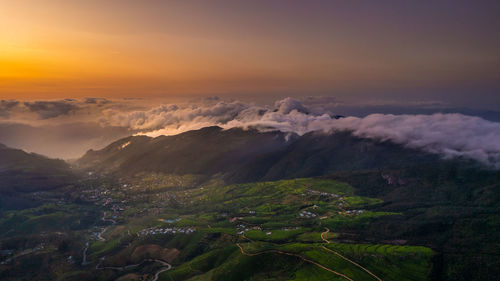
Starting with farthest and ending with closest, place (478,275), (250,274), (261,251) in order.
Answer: (261,251) < (250,274) < (478,275)

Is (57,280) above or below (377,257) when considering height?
below

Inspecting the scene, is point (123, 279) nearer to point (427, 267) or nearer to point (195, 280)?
point (195, 280)

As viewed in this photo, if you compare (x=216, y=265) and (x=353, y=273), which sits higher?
(x=353, y=273)

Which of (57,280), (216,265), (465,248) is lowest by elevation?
(57,280)

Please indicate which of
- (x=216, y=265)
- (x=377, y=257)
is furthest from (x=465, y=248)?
(x=216, y=265)

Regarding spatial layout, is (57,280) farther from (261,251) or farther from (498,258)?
(498,258)

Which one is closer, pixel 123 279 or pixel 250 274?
pixel 250 274

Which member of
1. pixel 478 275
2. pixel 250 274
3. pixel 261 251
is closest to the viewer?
pixel 478 275

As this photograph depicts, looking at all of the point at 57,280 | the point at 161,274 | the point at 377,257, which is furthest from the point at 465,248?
the point at 57,280

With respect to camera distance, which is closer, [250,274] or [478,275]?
[478,275]
